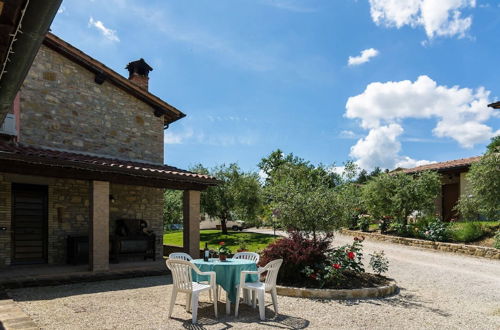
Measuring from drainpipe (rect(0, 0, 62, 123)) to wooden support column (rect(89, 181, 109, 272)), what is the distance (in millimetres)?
6283

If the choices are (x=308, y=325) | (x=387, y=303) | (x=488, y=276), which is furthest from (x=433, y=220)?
(x=308, y=325)

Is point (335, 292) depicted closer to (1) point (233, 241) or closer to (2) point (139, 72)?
(2) point (139, 72)

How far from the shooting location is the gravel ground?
17.2ft

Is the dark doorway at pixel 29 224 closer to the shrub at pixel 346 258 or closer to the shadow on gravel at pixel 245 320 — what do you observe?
the shadow on gravel at pixel 245 320

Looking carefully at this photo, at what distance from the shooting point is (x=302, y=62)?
10.0 metres

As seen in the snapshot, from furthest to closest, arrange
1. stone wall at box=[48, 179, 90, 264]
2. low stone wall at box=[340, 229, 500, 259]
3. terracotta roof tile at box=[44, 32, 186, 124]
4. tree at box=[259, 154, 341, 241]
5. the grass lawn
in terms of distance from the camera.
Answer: the grass lawn, low stone wall at box=[340, 229, 500, 259], terracotta roof tile at box=[44, 32, 186, 124], stone wall at box=[48, 179, 90, 264], tree at box=[259, 154, 341, 241]

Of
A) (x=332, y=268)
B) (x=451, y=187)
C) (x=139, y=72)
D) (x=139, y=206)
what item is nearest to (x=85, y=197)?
(x=139, y=206)

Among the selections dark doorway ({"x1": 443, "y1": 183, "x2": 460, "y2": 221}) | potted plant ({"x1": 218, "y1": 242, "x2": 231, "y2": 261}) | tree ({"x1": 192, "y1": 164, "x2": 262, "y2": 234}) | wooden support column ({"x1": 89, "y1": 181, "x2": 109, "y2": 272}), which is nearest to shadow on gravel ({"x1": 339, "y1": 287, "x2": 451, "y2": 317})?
potted plant ({"x1": 218, "y1": 242, "x2": 231, "y2": 261})

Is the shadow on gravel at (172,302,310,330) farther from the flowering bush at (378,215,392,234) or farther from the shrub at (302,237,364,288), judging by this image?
the flowering bush at (378,215,392,234)

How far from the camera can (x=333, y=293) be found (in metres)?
6.75

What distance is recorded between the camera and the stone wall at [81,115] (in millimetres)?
10125

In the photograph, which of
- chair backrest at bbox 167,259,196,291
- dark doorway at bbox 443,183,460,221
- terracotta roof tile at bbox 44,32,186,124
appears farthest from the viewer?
dark doorway at bbox 443,183,460,221

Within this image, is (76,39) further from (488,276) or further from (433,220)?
(433,220)

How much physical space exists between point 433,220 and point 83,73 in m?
15.0
